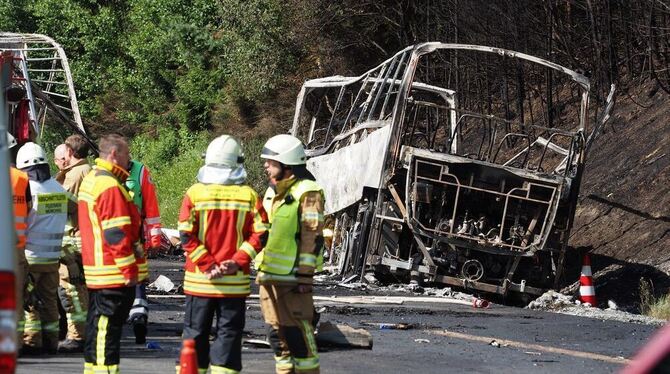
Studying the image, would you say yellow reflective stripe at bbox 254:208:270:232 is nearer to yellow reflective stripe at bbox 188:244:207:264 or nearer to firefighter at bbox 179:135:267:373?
firefighter at bbox 179:135:267:373

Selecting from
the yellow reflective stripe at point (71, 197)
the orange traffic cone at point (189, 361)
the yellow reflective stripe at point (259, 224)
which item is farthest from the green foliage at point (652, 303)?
the orange traffic cone at point (189, 361)

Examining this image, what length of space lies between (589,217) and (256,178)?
13265 mm

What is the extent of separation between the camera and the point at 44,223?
33.9ft

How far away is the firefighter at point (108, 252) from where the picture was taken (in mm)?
8508

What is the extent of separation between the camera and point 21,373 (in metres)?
9.48

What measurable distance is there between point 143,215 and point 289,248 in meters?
2.78

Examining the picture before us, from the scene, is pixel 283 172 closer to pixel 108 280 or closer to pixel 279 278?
pixel 279 278

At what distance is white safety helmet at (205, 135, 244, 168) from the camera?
27.4 ft

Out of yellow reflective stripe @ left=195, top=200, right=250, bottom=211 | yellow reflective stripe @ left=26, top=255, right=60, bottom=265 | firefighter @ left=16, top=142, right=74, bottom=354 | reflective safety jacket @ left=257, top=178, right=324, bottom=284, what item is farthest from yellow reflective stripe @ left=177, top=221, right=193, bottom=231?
yellow reflective stripe @ left=26, top=255, right=60, bottom=265

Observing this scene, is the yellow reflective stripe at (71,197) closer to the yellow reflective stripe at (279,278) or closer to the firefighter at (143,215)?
the firefighter at (143,215)

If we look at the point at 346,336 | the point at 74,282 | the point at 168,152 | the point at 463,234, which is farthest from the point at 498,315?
the point at 168,152

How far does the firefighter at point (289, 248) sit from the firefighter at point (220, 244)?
0.60 ft

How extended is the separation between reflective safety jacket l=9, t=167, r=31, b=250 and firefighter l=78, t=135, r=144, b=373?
872 mm

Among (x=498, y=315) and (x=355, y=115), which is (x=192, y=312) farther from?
(x=355, y=115)
